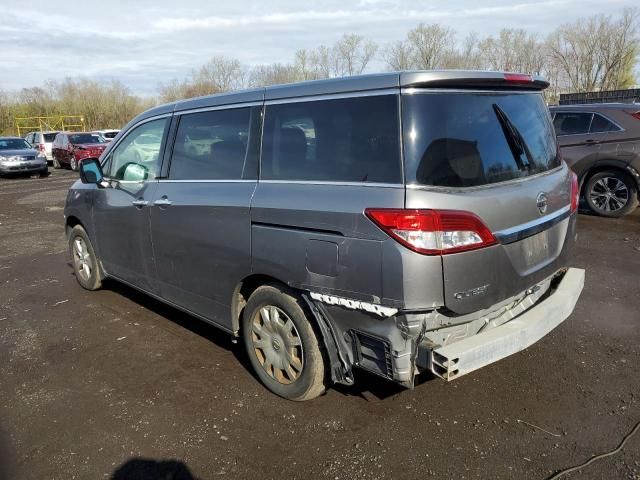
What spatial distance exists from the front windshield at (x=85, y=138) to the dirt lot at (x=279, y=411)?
69.8 ft

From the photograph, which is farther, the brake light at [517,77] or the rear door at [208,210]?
the rear door at [208,210]

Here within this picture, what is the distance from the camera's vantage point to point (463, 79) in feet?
9.15

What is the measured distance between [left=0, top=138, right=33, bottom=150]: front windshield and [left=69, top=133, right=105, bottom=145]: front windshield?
2.14 m

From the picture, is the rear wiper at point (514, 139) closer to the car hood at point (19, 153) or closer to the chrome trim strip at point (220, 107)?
the chrome trim strip at point (220, 107)

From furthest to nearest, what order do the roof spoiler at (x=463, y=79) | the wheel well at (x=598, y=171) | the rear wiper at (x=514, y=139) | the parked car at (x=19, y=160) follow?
the parked car at (x=19, y=160) → the wheel well at (x=598, y=171) → the rear wiper at (x=514, y=139) → the roof spoiler at (x=463, y=79)

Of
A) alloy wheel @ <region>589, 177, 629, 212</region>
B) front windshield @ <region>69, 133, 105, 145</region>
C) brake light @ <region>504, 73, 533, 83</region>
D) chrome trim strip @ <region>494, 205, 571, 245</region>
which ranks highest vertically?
brake light @ <region>504, 73, 533, 83</region>

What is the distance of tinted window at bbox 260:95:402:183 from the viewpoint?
8.89 ft

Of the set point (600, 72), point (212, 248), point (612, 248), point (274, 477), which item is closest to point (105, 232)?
point (212, 248)

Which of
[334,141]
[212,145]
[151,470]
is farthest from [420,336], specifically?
[212,145]

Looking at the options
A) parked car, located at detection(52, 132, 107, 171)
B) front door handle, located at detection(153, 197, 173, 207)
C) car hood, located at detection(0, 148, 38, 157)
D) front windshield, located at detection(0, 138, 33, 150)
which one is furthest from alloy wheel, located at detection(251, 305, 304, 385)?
front windshield, located at detection(0, 138, 33, 150)

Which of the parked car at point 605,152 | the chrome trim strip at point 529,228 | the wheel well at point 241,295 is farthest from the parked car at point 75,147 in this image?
the chrome trim strip at point 529,228

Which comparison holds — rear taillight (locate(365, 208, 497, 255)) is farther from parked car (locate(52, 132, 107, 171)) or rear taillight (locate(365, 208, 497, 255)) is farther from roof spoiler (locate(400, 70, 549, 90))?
parked car (locate(52, 132, 107, 171))

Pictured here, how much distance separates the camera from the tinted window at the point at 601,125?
338 inches

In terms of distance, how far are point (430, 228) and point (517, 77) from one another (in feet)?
4.28
